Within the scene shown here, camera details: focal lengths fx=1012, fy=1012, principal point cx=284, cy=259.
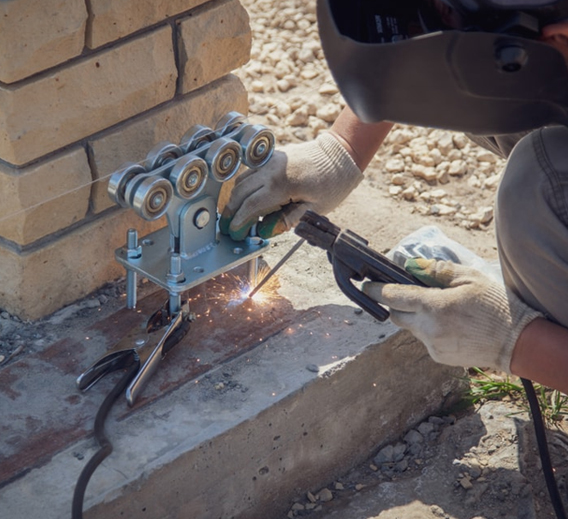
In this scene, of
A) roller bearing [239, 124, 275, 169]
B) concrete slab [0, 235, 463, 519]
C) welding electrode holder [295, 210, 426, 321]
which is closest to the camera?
concrete slab [0, 235, 463, 519]

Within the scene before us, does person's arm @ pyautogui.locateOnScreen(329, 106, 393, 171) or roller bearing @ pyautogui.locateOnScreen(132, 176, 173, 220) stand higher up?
roller bearing @ pyautogui.locateOnScreen(132, 176, 173, 220)

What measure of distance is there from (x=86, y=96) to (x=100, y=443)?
87 centimetres

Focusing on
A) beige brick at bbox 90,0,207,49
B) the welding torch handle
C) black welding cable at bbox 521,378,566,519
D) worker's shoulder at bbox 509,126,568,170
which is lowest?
black welding cable at bbox 521,378,566,519

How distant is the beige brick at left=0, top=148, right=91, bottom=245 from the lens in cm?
253

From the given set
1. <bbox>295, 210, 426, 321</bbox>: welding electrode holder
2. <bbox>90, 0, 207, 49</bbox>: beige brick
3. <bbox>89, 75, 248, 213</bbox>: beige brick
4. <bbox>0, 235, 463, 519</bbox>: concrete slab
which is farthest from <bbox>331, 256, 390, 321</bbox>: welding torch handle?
<bbox>90, 0, 207, 49</bbox>: beige brick

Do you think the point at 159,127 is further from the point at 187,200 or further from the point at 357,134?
the point at 357,134

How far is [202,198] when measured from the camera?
260 cm

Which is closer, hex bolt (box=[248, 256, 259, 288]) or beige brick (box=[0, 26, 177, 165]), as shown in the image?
beige brick (box=[0, 26, 177, 165])

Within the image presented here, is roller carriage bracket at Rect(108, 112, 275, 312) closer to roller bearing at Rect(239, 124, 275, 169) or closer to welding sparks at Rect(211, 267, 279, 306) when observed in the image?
roller bearing at Rect(239, 124, 275, 169)

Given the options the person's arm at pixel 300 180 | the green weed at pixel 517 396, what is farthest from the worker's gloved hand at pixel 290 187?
the green weed at pixel 517 396

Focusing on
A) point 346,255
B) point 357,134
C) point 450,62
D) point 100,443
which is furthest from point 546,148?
point 100,443

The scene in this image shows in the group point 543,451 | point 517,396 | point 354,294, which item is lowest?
point 517,396

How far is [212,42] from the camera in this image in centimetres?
280

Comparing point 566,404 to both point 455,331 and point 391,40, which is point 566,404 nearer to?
point 455,331
